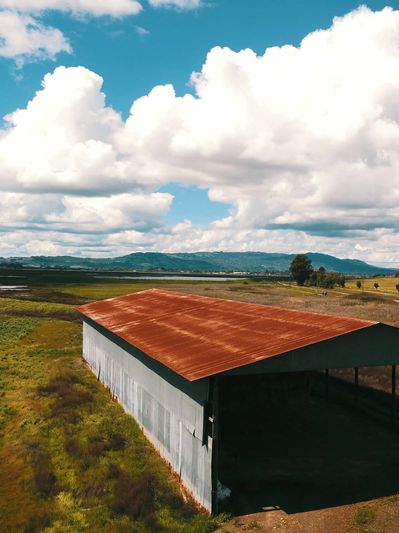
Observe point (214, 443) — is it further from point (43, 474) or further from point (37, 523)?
point (43, 474)

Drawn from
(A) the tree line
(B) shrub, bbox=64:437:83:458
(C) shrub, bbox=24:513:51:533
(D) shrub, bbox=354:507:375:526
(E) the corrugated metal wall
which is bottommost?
(C) shrub, bbox=24:513:51:533

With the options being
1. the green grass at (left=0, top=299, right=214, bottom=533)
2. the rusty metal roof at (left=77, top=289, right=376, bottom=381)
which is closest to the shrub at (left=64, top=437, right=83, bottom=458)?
the green grass at (left=0, top=299, right=214, bottom=533)

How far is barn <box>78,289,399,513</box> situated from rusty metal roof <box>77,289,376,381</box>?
0.05 meters

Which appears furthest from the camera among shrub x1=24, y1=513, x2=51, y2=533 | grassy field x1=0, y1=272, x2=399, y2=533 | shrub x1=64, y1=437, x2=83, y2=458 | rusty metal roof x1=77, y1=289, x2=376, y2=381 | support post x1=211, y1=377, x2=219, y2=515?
shrub x1=64, y1=437, x2=83, y2=458

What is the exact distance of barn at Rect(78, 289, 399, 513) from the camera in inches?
617

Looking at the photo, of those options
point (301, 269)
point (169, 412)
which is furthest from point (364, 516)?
point (301, 269)

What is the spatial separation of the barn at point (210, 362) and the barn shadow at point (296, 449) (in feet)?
0.48

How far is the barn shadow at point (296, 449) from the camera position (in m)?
16.4

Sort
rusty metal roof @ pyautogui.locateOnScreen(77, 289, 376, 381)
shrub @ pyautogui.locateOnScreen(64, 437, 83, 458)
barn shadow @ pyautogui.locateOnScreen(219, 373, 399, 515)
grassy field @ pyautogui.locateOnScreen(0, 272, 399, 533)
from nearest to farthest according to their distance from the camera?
grassy field @ pyautogui.locateOnScreen(0, 272, 399, 533), barn shadow @ pyautogui.locateOnScreen(219, 373, 399, 515), rusty metal roof @ pyautogui.locateOnScreen(77, 289, 376, 381), shrub @ pyautogui.locateOnScreen(64, 437, 83, 458)

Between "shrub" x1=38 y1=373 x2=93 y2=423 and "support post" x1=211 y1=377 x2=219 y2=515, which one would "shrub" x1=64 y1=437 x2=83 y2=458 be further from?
"support post" x1=211 y1=377 x2=219 y2=515

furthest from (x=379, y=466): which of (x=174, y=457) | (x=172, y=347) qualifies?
(x=172, y=347)

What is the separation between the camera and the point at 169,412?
1886 cm

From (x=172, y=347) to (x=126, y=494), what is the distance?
244 inches

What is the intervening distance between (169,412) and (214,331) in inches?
189
